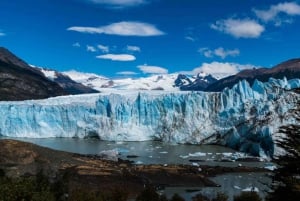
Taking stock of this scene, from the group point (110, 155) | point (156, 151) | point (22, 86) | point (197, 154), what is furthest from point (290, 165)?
point (22, 86)

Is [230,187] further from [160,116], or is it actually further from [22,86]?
[22,86]

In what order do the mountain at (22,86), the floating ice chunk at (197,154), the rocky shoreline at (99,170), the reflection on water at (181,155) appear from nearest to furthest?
1. the rocky shoreline at (99,170)
2. the reflection on water at (181,155)
3. the floating ice chunk at (197,154)
4. the mountain at (22,86)

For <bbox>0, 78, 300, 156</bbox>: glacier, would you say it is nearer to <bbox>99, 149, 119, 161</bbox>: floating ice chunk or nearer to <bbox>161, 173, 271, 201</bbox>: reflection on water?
<bbox>99, 149, 119, 161</bbox>: floating ice chunk

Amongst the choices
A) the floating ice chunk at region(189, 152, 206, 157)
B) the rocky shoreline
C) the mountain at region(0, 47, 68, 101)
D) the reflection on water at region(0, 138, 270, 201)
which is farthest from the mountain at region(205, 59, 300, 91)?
the rocky shoreline

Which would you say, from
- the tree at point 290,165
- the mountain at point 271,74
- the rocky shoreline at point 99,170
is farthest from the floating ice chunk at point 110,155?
the mountain at point 271,74

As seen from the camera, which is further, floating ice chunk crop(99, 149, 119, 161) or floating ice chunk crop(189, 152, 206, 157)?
floating ice chunk crop(189, 152, 206, 157)

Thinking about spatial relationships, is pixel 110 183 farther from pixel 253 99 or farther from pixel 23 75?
pixel 23 75

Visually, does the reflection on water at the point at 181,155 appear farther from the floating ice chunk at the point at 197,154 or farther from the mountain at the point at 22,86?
the mountain at the point at 22,86

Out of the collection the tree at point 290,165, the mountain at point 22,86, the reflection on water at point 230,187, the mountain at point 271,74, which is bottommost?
the reflection on water at point 230,187

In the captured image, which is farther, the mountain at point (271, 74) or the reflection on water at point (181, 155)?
the mountain at point (271, 74)

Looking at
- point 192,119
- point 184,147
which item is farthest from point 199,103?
point 184,147
